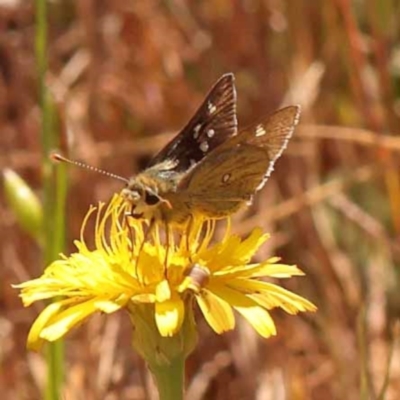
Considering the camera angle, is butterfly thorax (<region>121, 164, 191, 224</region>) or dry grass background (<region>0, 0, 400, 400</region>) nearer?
butterfly thorax (<region>121, 164, 191, 224</region>)

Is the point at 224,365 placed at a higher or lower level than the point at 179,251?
lower

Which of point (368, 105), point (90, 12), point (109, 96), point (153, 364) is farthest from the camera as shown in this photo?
point (109, 96)

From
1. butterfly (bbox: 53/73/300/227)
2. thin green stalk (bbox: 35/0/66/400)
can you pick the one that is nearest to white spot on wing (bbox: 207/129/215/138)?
butterfly (bbox: 53/73/300/227)

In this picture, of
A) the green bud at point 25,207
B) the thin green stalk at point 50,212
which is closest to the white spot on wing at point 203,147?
the thin green stalk at point 50,212

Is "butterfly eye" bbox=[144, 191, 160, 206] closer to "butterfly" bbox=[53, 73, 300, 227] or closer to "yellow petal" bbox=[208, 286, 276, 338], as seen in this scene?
"butterfly" bbox=[53, 73, 300, 227]

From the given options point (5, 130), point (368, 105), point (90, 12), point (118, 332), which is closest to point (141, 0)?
point (90, 12)

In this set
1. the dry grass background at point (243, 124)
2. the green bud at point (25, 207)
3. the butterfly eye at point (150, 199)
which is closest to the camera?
the butterfly eye at point (150, 199)

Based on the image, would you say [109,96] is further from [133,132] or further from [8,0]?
[8,0]

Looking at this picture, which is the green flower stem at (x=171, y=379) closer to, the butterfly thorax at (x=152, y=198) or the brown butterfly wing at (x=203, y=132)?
the butterfly thorax at (x=152, y=198)
